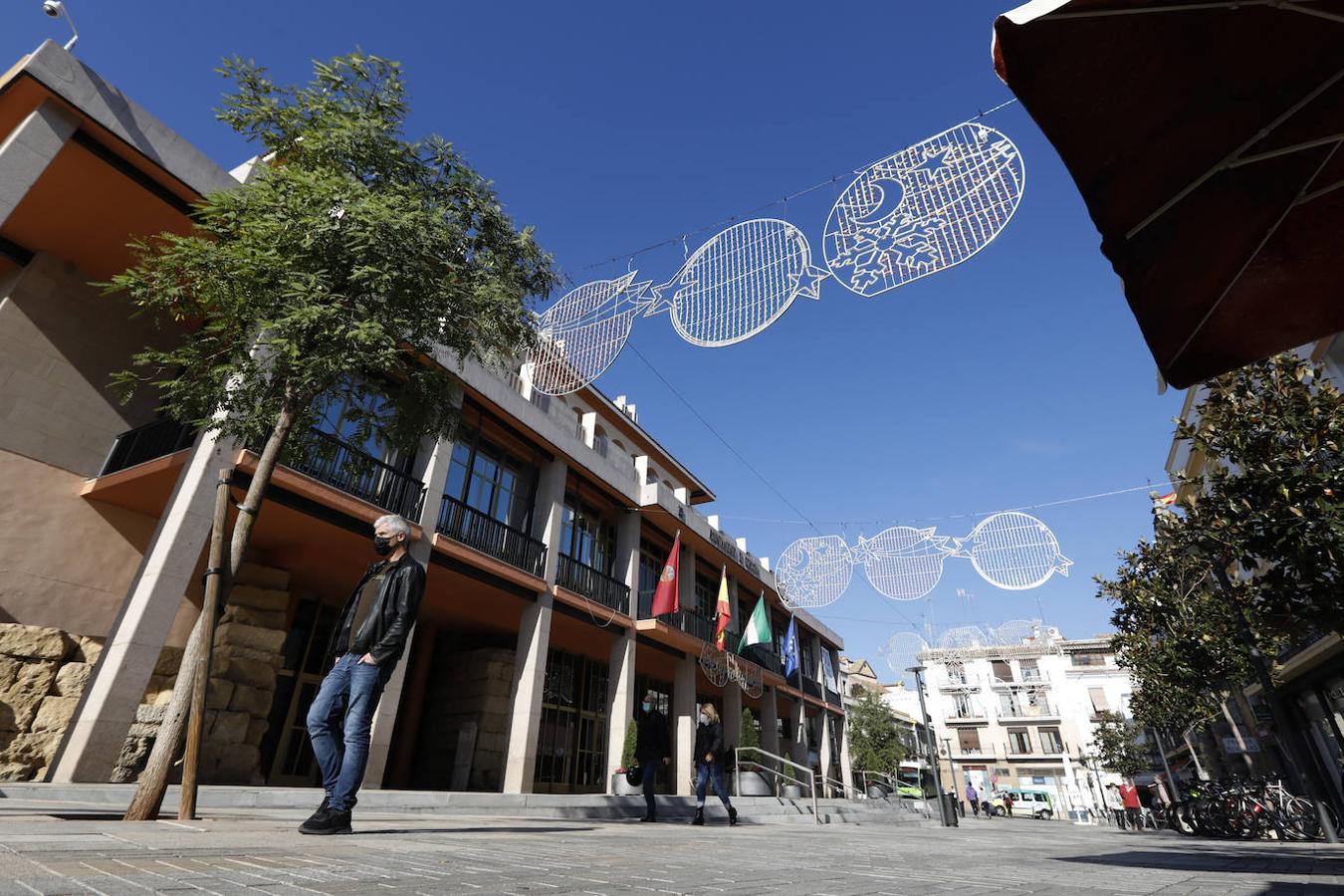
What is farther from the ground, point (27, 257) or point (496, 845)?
point (27, 257)

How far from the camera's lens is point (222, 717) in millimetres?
9242

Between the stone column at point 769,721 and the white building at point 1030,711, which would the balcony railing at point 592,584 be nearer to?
the stone column at point 769,721

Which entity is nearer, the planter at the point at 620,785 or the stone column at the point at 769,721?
the planter at the point at 620,785

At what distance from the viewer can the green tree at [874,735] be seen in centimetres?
3522

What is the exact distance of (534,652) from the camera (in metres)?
13.1

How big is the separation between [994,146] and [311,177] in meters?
5.49

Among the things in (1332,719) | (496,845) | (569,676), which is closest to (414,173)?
(496,845)

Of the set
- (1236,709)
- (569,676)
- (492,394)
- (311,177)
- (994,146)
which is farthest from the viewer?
A: (1236,709)

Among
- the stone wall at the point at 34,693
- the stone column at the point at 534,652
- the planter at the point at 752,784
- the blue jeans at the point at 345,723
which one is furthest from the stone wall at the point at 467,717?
the blue jeans at the point at 345,723

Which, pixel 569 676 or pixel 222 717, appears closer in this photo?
pixel 222 717

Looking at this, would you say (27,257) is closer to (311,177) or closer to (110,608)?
(110,608)

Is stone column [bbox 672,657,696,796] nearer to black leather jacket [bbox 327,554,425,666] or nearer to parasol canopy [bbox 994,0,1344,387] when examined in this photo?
black leather jacket [bbox 327,554,425,666]

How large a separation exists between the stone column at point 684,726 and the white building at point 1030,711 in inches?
1383

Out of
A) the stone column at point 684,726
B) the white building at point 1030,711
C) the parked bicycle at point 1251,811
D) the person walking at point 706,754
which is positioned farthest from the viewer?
the white building at point 1030,711
